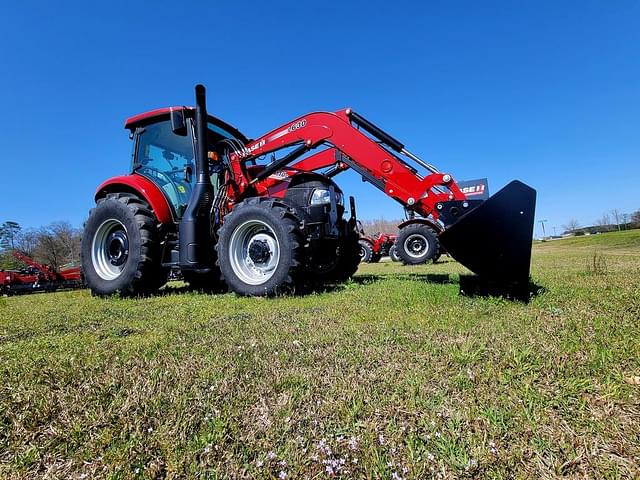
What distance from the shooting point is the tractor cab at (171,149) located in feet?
18.8

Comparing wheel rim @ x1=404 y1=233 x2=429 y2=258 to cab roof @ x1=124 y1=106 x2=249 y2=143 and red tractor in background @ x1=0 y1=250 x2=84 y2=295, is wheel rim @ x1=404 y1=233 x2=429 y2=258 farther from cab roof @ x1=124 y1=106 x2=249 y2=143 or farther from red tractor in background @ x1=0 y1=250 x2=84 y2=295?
red tractor in background @ x1=0 y1=250 x2=84 y2=295

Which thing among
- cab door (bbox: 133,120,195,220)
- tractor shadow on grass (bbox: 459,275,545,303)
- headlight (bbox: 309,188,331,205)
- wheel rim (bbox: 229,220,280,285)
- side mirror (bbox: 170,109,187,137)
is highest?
side mirror (bbox: 170,109,187,137)

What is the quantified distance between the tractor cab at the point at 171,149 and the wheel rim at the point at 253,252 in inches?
49.2

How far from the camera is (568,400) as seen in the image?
1.51m

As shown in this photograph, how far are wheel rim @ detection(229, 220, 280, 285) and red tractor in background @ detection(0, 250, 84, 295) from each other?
7.31 m

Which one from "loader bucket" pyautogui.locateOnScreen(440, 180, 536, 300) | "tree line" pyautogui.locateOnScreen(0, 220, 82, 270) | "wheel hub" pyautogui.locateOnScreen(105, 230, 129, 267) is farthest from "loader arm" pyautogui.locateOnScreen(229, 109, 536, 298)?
"tree line" pyautogui.locateOnScreen(0, 220, 82, 270)

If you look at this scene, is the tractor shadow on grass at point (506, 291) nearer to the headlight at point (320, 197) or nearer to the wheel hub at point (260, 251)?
the headlight at point (320, 197)

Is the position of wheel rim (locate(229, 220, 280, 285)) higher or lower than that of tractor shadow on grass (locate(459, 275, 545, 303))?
higher

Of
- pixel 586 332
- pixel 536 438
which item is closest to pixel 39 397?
pixel 536 438

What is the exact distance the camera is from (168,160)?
6012mm

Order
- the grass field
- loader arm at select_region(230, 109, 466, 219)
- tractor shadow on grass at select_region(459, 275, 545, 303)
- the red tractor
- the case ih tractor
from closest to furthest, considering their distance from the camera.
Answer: the grass field, tractor shadow on grass at select_region(459, 275, 545, 303), the case ih tractor, loader arm at select_region(230, 109, 466, 219), the red tractor

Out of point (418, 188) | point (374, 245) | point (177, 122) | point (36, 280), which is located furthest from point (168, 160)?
point (374, 245)

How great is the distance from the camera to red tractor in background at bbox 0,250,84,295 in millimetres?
10023

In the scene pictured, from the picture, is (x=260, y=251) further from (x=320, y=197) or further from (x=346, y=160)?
(x=346, y=160)
